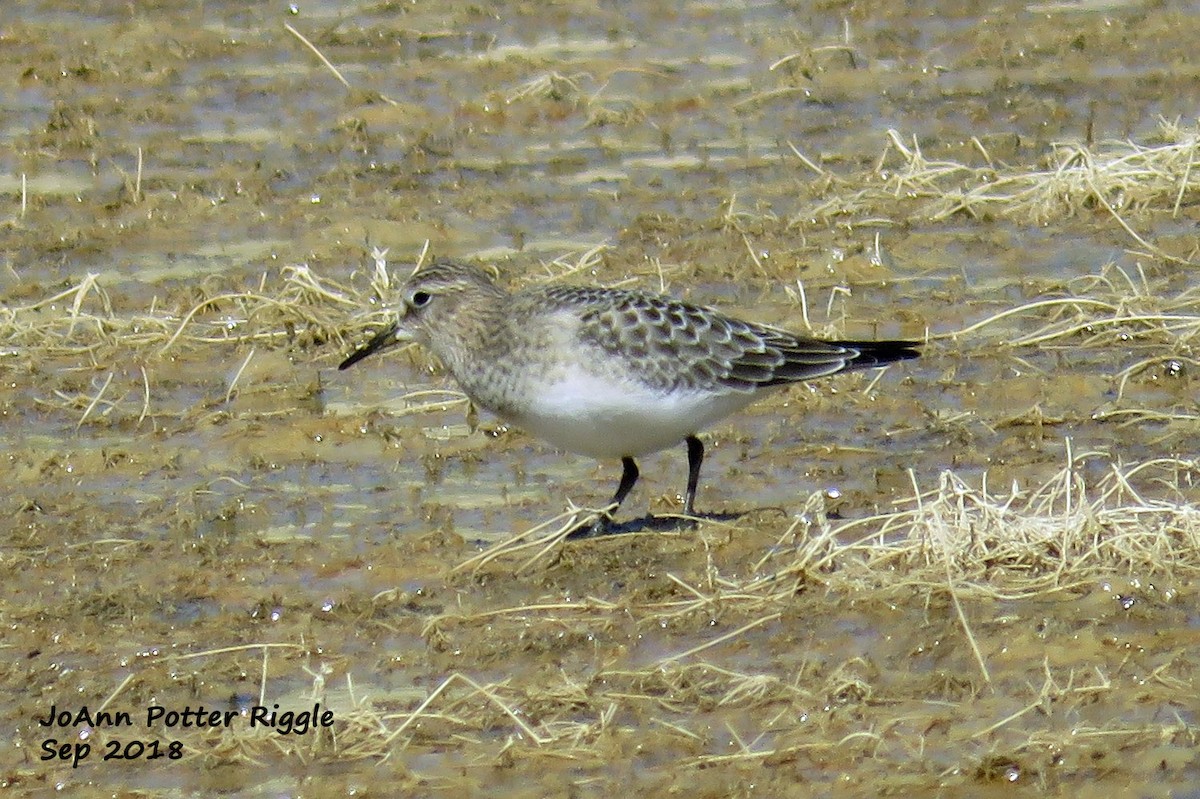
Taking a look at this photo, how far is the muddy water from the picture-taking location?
672cm

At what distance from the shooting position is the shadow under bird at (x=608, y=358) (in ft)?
26.7

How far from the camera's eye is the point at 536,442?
981 centimetres

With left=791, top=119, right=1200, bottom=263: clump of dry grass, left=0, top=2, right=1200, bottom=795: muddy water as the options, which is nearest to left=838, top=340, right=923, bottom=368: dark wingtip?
left=0, top=2, right=1200, bottom=795: muddy water

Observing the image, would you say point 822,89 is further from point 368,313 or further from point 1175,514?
point 1175,514

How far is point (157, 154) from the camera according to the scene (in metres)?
13.9

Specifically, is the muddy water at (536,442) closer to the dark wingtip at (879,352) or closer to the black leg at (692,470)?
the black leg at (692,470)

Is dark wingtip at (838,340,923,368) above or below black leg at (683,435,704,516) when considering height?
above

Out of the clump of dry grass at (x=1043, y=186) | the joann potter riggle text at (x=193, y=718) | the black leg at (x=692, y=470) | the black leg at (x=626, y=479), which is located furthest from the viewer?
the clump of dry grass at (x=1043, y=186)

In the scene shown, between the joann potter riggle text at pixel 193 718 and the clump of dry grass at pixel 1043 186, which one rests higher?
the joann potter riggle text at pixel 193 718

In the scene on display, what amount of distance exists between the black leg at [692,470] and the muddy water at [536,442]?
0.78 ft

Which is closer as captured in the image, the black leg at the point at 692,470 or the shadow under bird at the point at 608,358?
the shadow under bird at the point at 608,358

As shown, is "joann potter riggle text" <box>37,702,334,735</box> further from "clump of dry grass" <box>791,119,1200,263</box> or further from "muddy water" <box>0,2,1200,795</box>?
"clump of dry grass" <box>791,119,1200,263</box>

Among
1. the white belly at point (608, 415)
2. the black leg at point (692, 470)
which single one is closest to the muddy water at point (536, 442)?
the black leg at point (692, 470)

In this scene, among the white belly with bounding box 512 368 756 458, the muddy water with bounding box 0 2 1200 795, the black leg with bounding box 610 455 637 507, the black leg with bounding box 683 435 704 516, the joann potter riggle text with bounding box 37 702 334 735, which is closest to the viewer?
the muddy water with bounding box 0 2 1200 795
